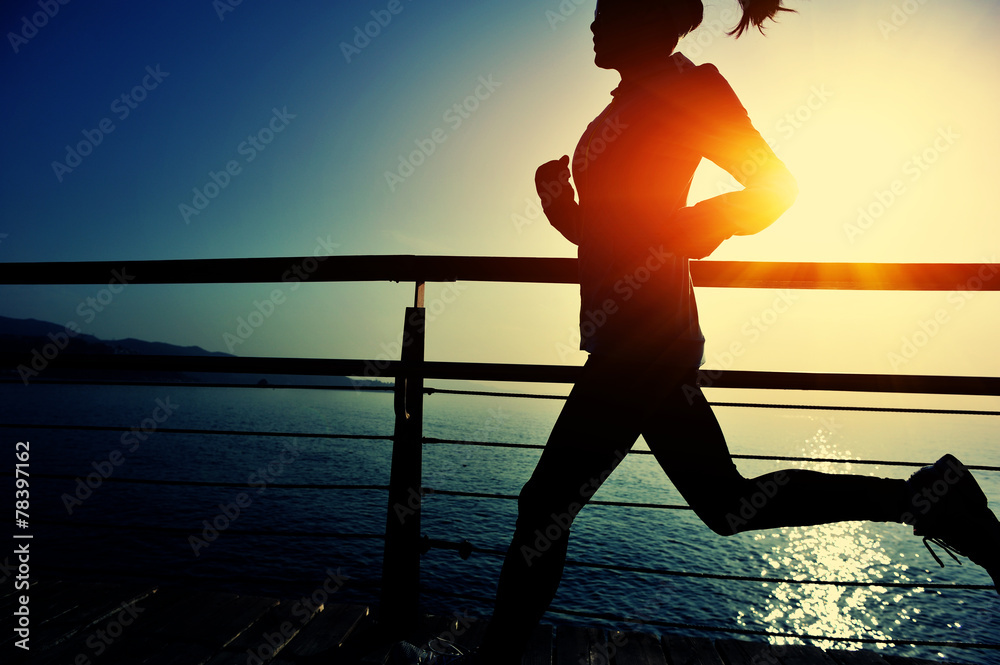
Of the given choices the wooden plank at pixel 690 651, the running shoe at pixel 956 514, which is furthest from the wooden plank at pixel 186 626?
the running shoe at pixel 956 514

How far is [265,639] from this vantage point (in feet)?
5.22

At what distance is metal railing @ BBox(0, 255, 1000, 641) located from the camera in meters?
1.49

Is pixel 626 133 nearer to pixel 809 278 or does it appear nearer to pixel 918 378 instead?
pixel 809 278

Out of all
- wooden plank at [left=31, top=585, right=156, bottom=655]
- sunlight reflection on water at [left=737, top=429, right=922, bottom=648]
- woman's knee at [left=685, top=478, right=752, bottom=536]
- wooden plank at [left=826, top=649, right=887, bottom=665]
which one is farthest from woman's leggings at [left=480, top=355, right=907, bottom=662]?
sunlight reflection on water at [left=737, top=429, right=922, bottom=648]

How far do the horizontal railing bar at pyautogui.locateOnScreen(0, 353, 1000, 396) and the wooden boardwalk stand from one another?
786 mm

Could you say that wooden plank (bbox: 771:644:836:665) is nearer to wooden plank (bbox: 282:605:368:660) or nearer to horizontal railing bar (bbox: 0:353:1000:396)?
horizontal railing bar (bbox: 0:353:1000:396)

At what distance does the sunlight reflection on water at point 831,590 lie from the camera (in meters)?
33.2

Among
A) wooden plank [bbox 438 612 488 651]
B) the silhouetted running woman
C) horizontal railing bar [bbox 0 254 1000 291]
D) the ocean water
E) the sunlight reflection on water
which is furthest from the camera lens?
the sunlight reflection on water

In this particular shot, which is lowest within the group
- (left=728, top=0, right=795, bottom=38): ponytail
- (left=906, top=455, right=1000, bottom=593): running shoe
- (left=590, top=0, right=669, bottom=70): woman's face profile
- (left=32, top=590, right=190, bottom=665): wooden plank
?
(left=32, top=590, right=190, bottom=665): wooden plank

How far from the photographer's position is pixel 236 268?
5.53 ft

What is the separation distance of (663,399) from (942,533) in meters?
0.67

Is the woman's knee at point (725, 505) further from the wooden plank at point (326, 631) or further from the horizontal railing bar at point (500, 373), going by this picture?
the wooden plank at point (326, 631)

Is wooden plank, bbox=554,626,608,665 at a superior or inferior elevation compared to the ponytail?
inferior

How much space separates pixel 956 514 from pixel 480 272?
124 cm
